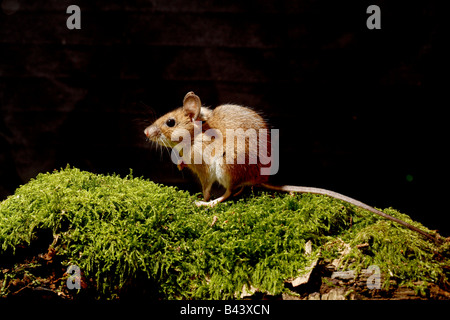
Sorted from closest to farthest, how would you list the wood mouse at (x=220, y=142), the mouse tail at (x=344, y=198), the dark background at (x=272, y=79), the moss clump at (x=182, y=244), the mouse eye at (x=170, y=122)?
the moss clump at (x=182, y=244) < the mouse tail at (x=344, y=198) < the wood mouse at (x=220, y=142) < the mouse eye at (x=170, y=122) < the dark background at (x=272, y=79)

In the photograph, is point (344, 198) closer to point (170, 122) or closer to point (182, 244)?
point (182, 244)

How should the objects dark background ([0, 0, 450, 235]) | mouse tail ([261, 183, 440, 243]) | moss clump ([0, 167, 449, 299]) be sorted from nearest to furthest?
1. moss clump ([0, 167, 449, 299])
2. mouse tail ([261, 183, 440, 243])
3. dark background ([0, 0, 450, 235])

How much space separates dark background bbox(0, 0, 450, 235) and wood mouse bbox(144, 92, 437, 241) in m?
0.63

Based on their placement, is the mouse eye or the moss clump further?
the mouse eye

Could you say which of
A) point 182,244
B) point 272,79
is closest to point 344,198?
point 182,244

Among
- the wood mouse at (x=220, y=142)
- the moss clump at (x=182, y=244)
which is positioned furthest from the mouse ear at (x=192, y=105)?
the moss clump at (x=182, y=244)

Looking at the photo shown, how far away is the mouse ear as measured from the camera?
233 centimetres

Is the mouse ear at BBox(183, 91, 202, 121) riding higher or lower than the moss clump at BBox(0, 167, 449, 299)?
higher

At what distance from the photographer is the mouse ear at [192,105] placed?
2326 mm

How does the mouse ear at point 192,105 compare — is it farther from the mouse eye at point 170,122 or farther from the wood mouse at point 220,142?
the mouse eye at point 170,122

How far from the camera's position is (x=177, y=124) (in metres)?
2.43

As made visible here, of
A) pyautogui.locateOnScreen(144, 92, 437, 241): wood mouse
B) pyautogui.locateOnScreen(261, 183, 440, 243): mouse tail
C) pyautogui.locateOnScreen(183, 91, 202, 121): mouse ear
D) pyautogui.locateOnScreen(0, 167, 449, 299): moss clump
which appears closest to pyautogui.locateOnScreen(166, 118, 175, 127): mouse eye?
pyautogui.locateOnScreen(144, 92, 437, 241): wood mouse

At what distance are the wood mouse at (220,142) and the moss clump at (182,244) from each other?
304 millimetres

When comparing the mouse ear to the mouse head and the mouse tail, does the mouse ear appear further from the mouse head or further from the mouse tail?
the mouse tail
